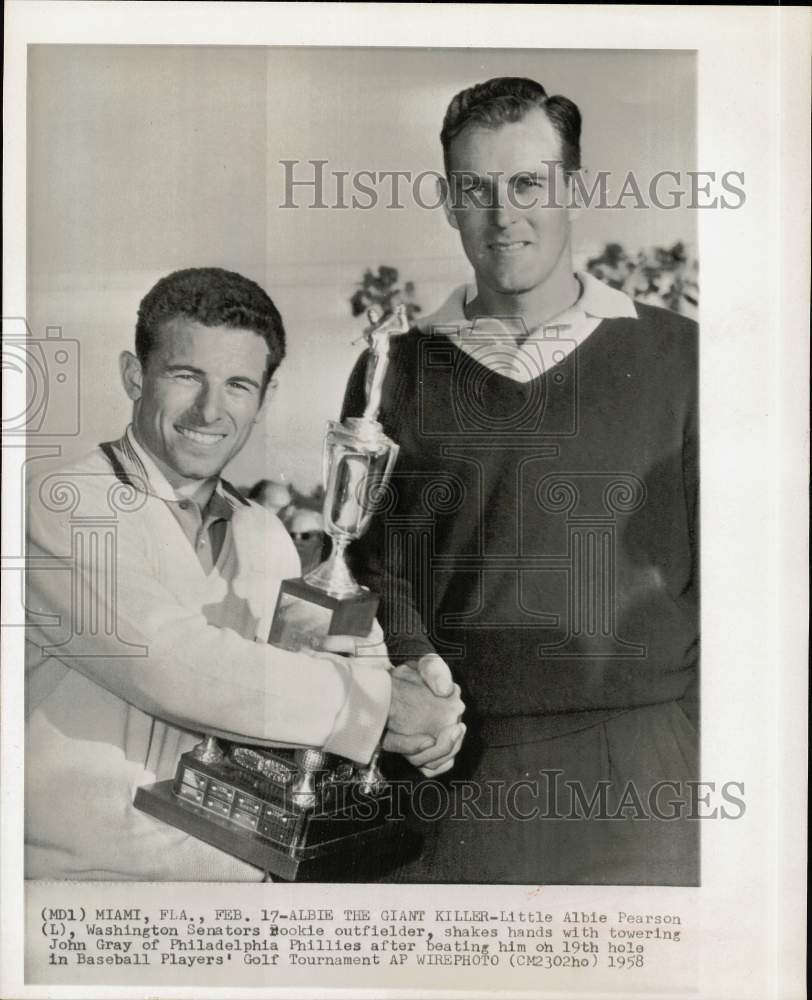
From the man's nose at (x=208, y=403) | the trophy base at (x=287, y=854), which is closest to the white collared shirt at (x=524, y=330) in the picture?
the man's nose at (x=208, y=403)

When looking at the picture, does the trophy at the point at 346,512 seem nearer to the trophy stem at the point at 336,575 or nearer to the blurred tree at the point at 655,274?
the trophy stem at the point at 336,575

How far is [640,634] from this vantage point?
198 centimetres

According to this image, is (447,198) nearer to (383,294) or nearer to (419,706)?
(383,294)

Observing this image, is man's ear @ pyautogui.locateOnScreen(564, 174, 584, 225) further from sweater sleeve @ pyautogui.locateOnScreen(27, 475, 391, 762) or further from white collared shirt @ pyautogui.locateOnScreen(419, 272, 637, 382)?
sweater sleeve @ pyautogui.locateOnScreen(27, 475, 391, 762)

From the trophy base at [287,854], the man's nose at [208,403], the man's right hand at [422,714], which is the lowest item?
the trophy base at [287,854]

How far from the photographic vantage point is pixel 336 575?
1.97 metres

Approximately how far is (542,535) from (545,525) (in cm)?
2

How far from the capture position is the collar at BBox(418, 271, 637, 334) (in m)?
1.98

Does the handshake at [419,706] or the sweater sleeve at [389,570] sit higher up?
the sweater sleeve at [389,570]

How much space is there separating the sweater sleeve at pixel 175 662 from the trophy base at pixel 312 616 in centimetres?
3

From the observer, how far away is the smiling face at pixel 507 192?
198cm

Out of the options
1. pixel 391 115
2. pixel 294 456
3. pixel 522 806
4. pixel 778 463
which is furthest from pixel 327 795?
pixel 391 115

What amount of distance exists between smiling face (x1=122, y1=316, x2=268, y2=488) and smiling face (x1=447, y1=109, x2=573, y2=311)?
1.42 feet

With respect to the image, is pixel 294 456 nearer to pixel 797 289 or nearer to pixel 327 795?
pixel 327 795
